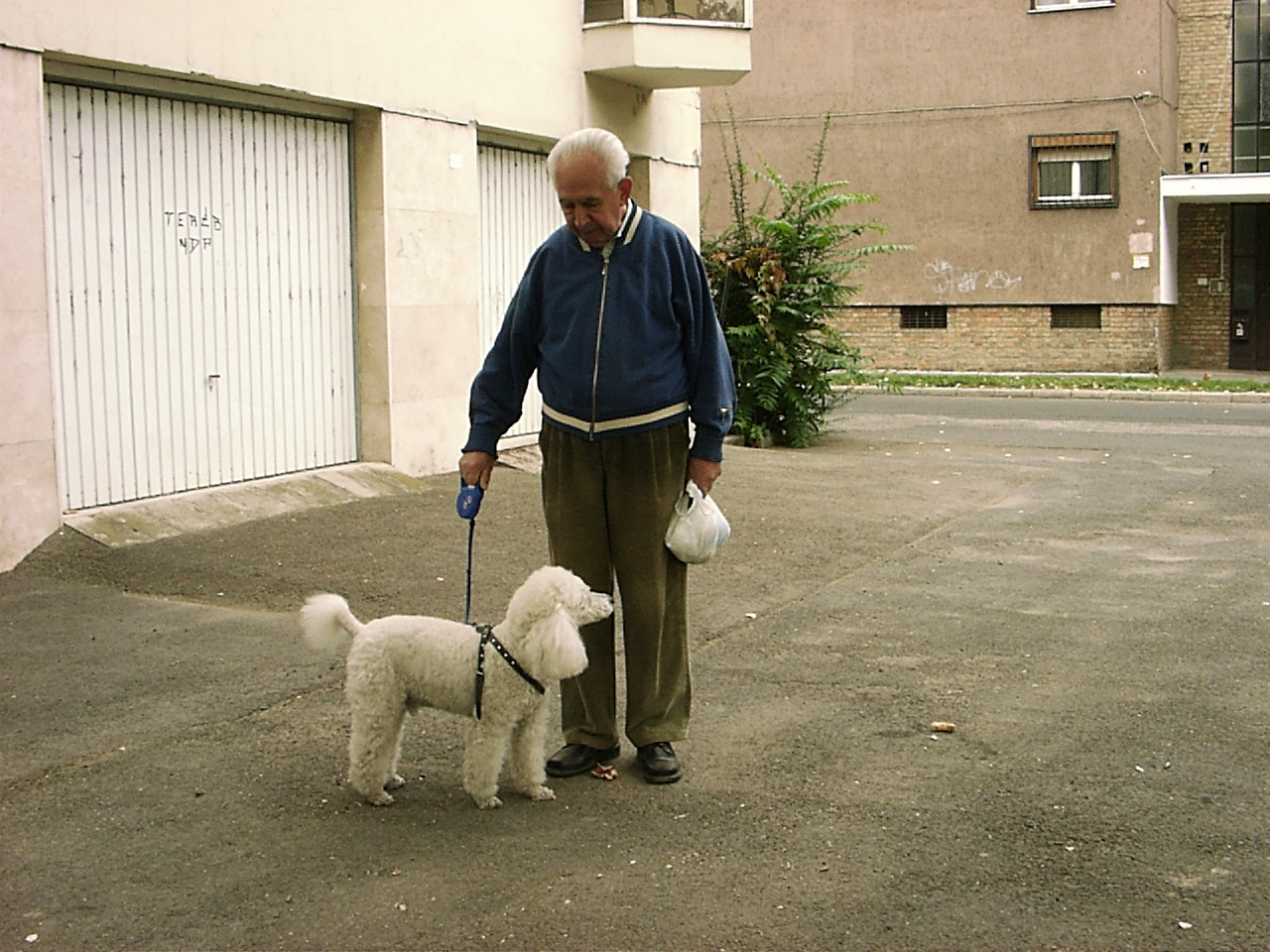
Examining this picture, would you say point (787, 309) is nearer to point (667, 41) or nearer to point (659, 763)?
point (667, 41)

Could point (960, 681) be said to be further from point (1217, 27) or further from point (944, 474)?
point (1217, 27)

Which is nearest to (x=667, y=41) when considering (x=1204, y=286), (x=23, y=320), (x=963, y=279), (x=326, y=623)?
(x=23, y=320)

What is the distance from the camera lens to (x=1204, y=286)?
28094 mm

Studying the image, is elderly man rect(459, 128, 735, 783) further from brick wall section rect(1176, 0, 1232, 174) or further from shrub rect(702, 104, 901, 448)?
brick wall section rect(1176, 0, 1232, 174)

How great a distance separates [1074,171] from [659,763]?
24.5 metres

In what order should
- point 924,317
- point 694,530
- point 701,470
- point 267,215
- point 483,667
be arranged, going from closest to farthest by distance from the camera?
point 483,667 → point 694,530 → point 701,470 → point 267,215 → point 924,317

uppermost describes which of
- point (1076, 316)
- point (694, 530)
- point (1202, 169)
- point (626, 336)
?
point (1202, 169)

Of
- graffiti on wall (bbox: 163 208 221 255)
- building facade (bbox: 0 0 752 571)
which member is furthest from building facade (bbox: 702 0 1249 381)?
graffiti on wall (bbox: 163 208 221 255)

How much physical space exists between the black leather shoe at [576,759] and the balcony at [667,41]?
9819 mm

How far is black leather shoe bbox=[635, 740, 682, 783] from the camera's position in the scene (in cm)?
506

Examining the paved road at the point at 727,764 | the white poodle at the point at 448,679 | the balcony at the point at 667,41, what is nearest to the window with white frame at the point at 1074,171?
the balcony at the point at 667,41

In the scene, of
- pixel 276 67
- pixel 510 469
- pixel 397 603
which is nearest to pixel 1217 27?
pixel 510 469

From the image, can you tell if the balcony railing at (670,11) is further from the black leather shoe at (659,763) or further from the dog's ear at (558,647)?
the dog's ear at (558,647)

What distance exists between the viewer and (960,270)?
92.3 ft
